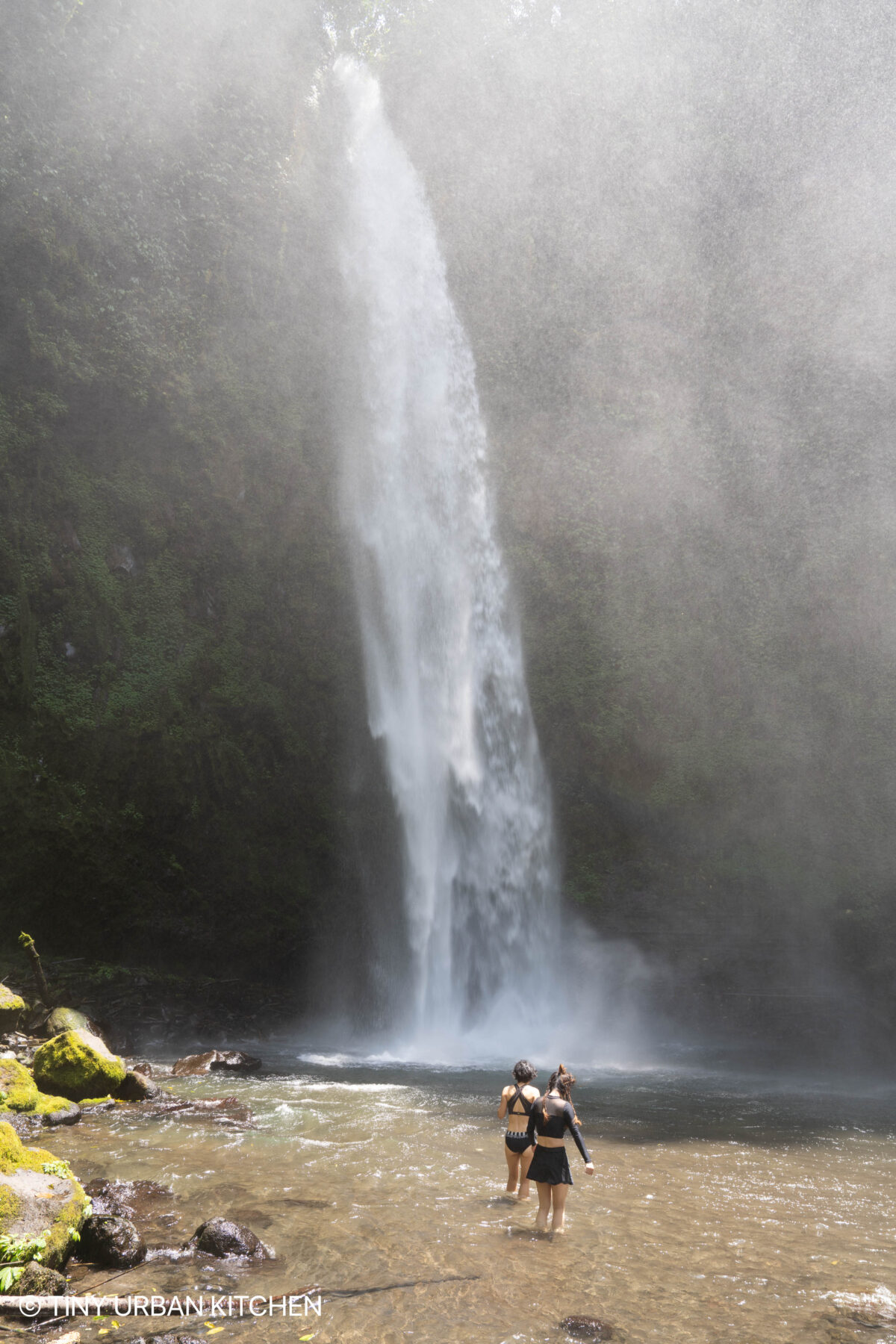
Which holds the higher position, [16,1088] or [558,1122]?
[558,1122]

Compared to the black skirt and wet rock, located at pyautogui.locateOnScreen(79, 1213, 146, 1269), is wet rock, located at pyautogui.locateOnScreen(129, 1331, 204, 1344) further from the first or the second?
the black skirt

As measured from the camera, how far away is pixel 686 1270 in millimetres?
4492

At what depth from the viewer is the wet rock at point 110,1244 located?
4.19m

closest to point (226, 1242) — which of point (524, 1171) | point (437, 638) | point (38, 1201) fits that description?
point (38, 1201)

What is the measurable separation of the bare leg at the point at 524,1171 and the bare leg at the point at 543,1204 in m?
0.43

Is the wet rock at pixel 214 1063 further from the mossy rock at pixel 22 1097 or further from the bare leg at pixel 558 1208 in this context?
the bare leg at pixel 558 1208

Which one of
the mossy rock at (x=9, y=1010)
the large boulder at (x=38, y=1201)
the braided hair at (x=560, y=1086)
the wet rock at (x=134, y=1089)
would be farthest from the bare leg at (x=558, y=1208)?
the mossy rock at (x=9, y=1010)

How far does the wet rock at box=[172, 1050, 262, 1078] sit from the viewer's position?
1093 cm

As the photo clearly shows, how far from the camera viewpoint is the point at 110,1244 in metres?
4.21

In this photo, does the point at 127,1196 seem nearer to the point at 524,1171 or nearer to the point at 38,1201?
the point at 38,1201

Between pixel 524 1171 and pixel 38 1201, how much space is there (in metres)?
3.17

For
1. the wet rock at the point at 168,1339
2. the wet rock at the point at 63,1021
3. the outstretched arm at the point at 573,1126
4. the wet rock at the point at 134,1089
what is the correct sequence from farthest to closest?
the wet rock at the point at 63,1021, the wet rock at the point at 134,1089, the outstretched arm at the point at 573,1126, the wet rock at the point at 168,1339

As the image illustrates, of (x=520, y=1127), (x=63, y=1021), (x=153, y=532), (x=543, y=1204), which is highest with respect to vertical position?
(x=153, y=532)

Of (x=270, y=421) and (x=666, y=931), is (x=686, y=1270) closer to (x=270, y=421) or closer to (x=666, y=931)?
(x=666, y=931)
